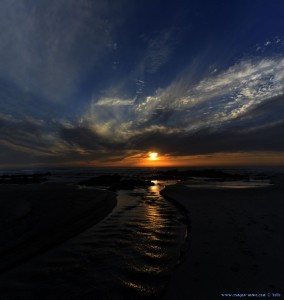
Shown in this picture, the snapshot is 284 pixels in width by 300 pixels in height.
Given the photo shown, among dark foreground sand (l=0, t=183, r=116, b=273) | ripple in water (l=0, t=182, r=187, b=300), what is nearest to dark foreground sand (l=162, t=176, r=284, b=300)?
ripple in water (l=0, t=182, r=187, b=300)

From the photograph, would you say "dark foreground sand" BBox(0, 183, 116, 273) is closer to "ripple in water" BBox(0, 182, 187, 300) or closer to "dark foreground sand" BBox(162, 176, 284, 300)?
"ripple in water" BBox(0, 182, 187, 300)

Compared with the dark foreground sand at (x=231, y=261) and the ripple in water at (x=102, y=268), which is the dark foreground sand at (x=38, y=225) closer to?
the ripple in water at (x=102, y=268)

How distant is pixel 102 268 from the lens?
578cm

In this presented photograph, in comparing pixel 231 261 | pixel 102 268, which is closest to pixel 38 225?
pixel 102 268

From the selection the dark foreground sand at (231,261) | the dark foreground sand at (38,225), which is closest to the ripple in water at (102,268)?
the dark foreground sand at (231,261)

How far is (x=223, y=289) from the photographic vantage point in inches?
183

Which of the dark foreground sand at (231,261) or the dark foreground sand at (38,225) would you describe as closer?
the dark foreground sand at (231,261)

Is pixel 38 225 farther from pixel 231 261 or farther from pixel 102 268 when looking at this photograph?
pixel 231 261

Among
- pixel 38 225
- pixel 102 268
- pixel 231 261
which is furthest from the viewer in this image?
pixel 38 225

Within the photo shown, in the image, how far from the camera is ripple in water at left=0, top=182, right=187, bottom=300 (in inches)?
184

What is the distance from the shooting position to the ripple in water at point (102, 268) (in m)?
4.67

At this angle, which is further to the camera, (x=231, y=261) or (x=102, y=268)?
(x=231, y=261)

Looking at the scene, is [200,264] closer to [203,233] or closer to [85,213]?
[203,233]

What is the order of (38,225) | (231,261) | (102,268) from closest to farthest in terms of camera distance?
1. (102,268)
2. (231,261)
3. (38,225)
